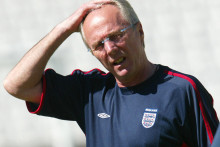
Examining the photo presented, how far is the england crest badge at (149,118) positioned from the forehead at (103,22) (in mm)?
506

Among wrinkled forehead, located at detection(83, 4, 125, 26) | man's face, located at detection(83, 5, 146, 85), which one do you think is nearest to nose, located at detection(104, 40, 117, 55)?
man's face, located at detection(83, 5, 146, 85)

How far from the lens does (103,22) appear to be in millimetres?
2801

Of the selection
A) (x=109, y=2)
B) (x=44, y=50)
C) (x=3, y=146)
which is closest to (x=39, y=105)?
(x=44, y=50)

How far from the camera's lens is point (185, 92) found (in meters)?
2.68

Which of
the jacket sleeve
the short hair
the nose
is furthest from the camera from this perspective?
the short hair

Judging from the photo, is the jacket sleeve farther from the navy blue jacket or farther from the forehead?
the forehead

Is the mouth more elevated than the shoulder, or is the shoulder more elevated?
the mouth

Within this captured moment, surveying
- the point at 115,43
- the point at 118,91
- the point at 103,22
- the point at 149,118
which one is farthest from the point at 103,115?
the point at 103,22

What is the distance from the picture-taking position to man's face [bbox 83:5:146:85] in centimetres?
275

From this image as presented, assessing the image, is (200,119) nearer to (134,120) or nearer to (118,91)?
(134,120)

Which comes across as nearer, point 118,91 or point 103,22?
point 103,22

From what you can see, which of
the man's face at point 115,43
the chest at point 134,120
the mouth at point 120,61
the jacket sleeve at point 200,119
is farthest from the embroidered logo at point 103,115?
the jacket sleeve at point 200,119

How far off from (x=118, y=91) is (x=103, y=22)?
0.43 m

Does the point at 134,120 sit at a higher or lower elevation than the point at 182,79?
lower
